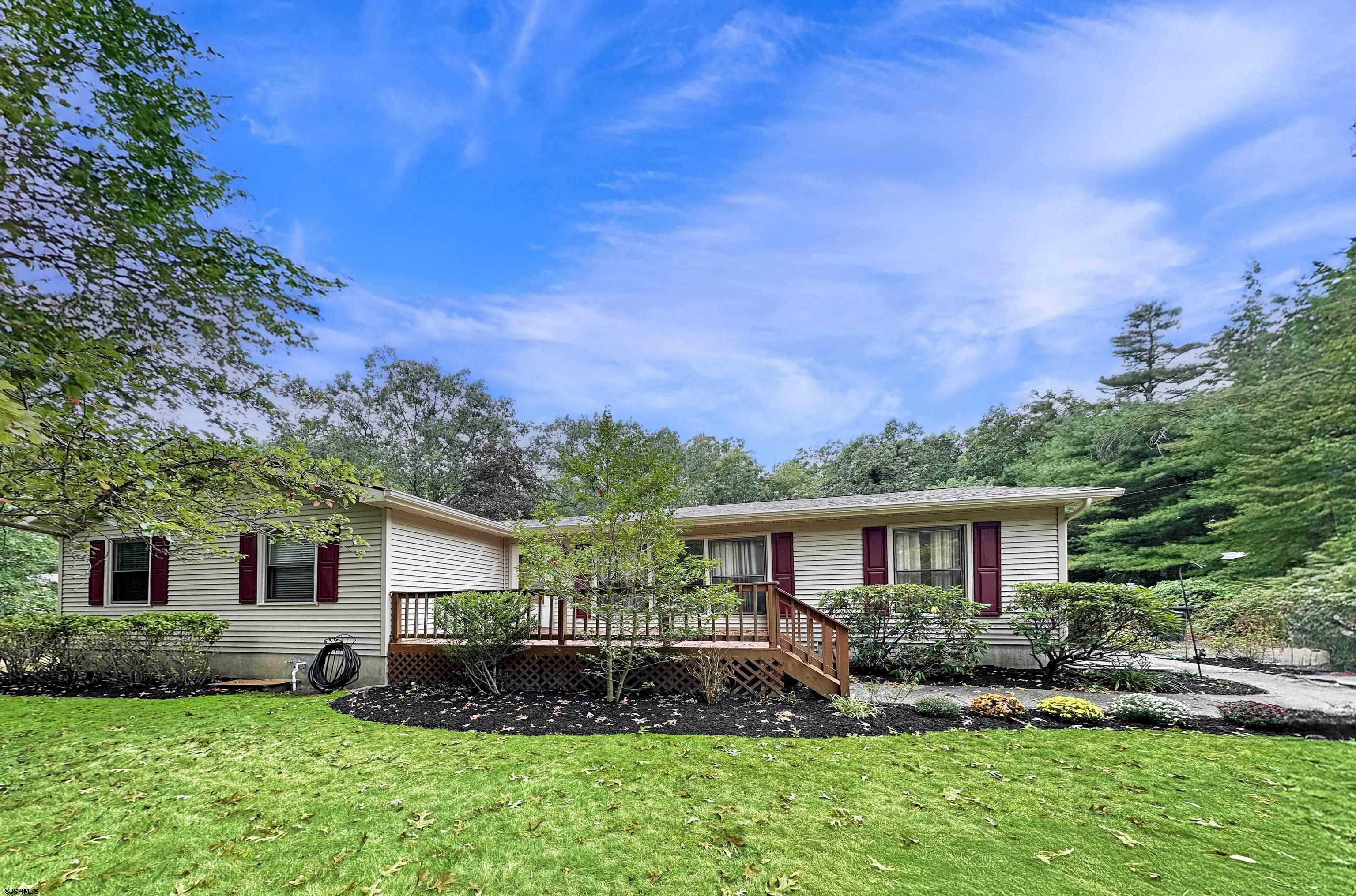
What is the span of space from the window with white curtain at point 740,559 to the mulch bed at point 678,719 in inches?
155

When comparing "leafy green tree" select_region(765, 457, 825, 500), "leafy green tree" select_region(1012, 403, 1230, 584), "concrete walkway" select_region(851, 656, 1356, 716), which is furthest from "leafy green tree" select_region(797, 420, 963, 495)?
"concrete walkway" select_region(851, 656, 1356, 716)

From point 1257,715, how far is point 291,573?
41.7ft

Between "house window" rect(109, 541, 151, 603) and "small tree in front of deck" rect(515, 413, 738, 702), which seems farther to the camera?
"house window" rect(109, 541, 151, 603)

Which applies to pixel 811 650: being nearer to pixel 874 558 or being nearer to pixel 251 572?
pixel 874 558

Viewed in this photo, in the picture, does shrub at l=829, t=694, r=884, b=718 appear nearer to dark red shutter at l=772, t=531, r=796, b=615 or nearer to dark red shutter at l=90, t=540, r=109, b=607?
dark red shutter at l=772, t=531, r=796, b=615

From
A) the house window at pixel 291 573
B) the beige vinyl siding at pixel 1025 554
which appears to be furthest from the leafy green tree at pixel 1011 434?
the house window at pixel 291 573

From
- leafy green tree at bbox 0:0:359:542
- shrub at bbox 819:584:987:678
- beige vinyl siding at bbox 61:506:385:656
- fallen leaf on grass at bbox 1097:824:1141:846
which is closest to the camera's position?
fallen leaf on grass at bbox 1097:824:1141:846

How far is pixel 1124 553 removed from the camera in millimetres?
18750

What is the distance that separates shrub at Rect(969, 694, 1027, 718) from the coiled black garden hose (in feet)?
27.6

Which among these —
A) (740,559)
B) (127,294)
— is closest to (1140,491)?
(740,559)

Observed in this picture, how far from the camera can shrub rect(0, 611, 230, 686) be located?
346 inches

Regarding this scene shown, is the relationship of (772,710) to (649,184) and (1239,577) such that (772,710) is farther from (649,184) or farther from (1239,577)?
(1239,577)

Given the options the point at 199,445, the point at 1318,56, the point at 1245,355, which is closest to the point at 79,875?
A: the point at 199,445

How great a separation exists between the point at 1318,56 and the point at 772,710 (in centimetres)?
1209
